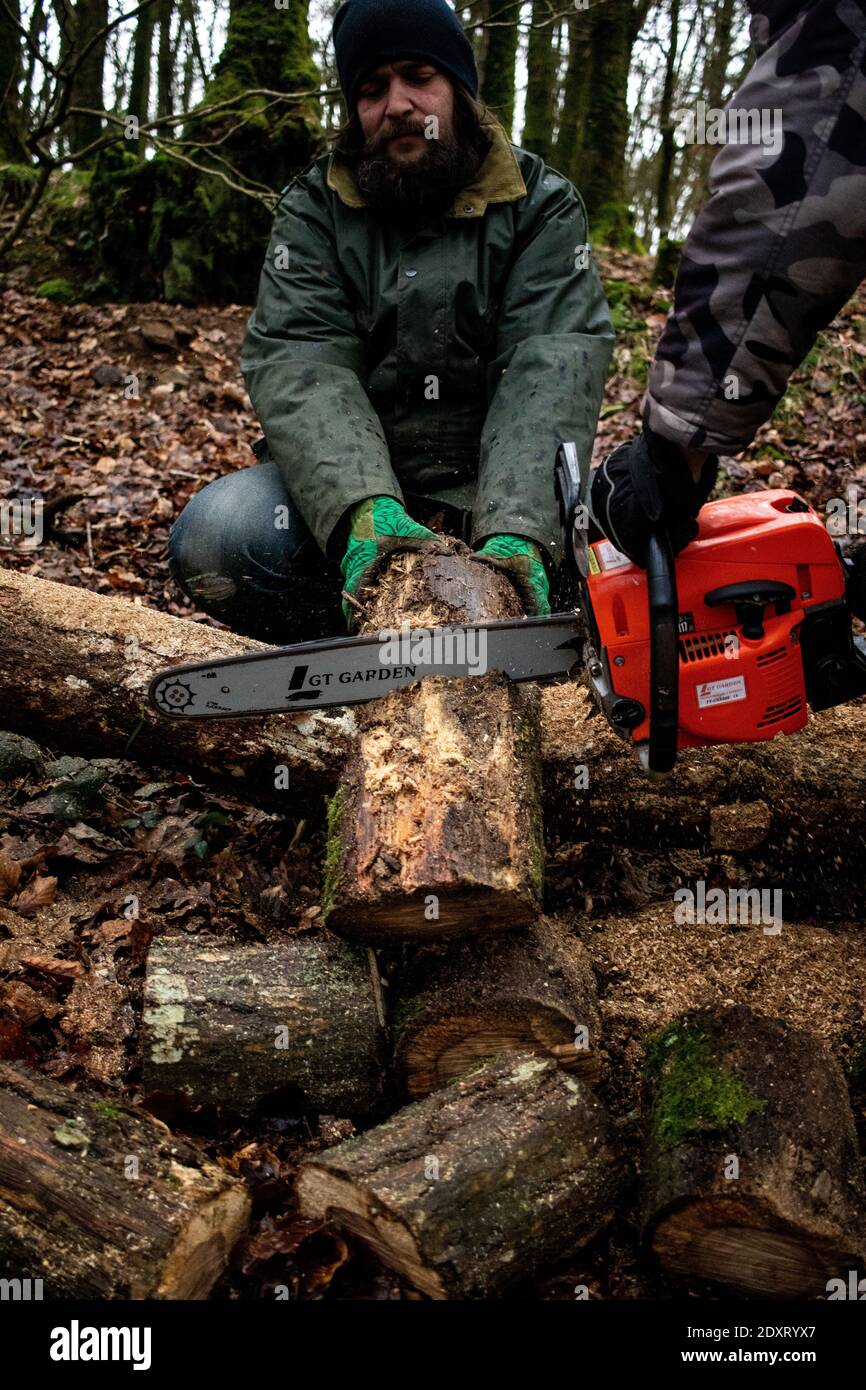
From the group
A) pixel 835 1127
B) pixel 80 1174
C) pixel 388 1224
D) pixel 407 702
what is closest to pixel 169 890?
pixel 407 702

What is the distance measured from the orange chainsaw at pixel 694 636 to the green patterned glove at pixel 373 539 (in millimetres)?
374

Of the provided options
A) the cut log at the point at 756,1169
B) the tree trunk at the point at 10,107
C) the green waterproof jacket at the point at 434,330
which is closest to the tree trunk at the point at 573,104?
the tree trunk at the point at 10,107

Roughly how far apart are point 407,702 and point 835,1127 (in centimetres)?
122

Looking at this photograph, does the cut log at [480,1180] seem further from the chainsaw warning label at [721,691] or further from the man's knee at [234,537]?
the man's knee at [234,537]

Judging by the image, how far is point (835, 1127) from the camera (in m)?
1.93

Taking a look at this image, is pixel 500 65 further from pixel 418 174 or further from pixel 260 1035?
pixel 260 1035

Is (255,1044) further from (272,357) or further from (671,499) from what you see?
(272,357)

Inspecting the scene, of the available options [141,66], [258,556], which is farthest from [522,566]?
[141,66]

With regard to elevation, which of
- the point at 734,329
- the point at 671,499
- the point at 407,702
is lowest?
the point at 407,702

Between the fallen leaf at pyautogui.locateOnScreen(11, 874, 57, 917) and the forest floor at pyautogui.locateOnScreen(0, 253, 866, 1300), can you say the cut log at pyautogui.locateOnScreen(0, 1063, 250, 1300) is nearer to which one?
the forest floor at pyautogui.locateOnScreen(0, 253, 866, 1300)

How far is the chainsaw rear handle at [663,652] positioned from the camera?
217 cm
